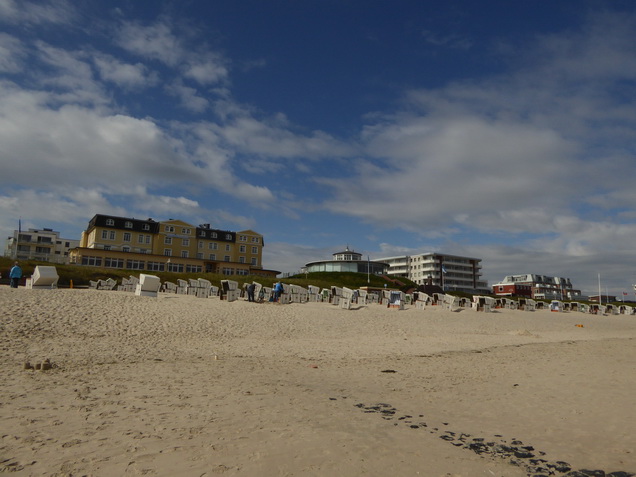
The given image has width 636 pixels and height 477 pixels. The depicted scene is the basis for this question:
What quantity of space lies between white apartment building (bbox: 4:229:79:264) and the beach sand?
95.7 m

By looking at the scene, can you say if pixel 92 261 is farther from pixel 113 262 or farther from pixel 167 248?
pixel 167 248

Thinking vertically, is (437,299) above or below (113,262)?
below

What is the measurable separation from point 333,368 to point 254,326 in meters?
8.92

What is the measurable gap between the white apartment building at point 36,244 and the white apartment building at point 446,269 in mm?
88236

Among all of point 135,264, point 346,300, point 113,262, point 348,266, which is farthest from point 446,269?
point 346,300

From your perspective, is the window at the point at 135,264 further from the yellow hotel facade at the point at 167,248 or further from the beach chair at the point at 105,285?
the beach chair at the point at 105,285

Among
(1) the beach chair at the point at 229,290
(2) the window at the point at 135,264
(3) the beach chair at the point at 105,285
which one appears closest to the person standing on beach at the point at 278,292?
(1) the beach chair at the point at 229,290

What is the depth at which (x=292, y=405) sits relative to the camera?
738cm

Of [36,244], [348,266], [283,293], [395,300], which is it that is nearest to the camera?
[283,293]

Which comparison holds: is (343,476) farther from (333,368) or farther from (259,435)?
(333,368)

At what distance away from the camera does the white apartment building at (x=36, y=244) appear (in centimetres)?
9500

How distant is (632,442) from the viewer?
641 cm

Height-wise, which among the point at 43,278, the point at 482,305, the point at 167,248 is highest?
the point at 167,248

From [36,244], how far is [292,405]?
111058mm
